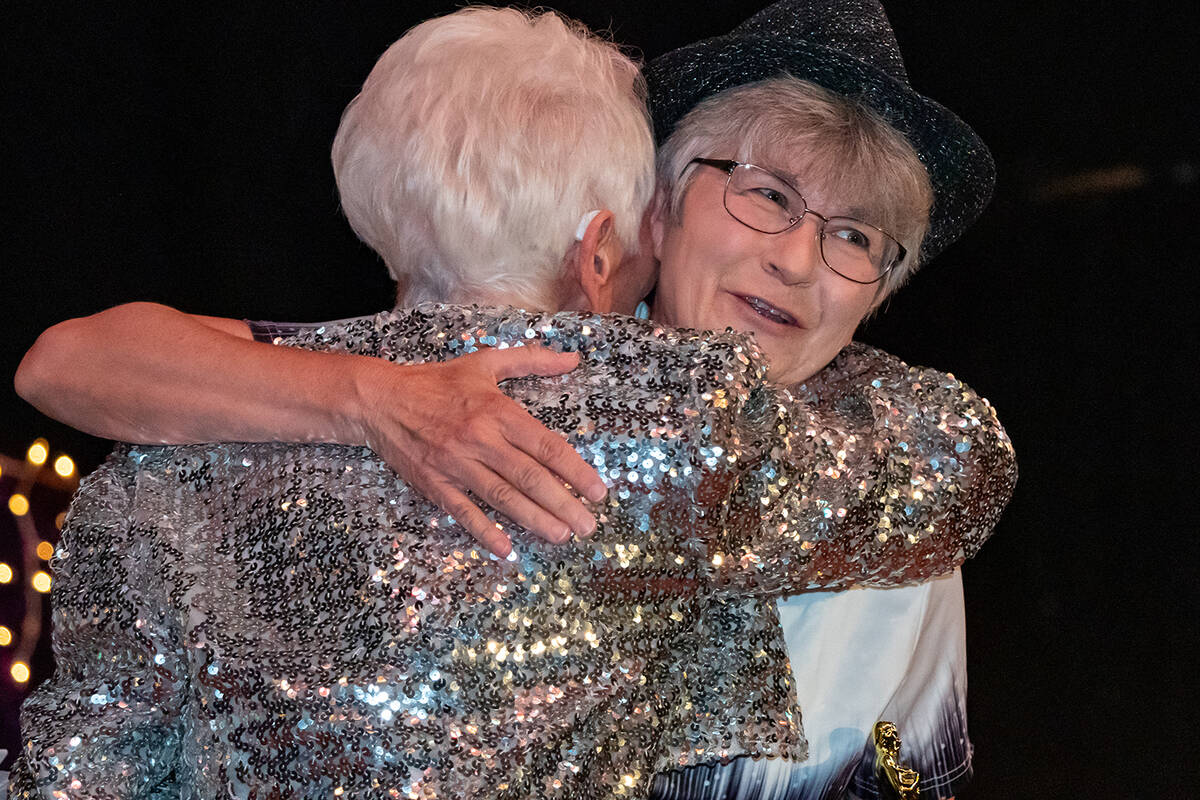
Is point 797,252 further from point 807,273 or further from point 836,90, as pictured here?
point 836,90

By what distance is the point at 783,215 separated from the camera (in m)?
1.65

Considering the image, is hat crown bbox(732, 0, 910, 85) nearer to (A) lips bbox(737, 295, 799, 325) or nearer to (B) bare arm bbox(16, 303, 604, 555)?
(A) lips bbox(737, 295, 799, 325)

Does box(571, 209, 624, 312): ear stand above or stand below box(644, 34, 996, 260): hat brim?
below

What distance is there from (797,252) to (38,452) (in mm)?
1626

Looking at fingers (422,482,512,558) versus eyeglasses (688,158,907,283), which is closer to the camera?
fingers (422,482,512,558)

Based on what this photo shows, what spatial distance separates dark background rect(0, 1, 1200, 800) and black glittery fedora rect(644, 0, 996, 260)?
0.59 m

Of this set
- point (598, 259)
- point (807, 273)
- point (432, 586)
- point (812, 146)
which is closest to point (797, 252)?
point (807, 273)

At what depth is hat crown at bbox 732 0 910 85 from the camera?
5.51ft

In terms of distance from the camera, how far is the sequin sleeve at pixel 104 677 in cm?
119

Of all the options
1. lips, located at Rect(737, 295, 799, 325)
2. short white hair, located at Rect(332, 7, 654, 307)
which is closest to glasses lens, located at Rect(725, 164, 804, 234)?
lips, located at Rect(737, 295, 799, 325)

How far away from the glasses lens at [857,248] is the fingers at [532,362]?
667 millimetres

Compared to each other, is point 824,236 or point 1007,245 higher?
point 824,236

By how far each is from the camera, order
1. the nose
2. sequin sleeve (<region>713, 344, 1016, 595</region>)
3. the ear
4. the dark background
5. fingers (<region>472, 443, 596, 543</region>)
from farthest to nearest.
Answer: the dark background
the nose
the ear
sequin sleeve (<region>713, 344, 1016, 595</region>)
fingers (<region>472, 443, 596, 543</region>)

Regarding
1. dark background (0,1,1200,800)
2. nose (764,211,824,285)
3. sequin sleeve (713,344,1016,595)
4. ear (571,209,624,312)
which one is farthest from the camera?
dark background (0,1,1200,800)
